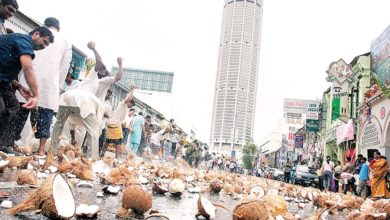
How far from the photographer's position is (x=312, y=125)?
35.8 meters

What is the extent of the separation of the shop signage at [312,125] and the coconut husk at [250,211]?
34.8 metres

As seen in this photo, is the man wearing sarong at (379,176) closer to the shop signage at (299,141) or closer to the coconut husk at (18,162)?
the coconut husk at (18,162)

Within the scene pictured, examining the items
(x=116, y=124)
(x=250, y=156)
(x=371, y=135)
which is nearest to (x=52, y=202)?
(x=116, y=124)

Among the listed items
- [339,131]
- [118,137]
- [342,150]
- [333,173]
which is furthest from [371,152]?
[118,137]

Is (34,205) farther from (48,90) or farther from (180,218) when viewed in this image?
(48,90)

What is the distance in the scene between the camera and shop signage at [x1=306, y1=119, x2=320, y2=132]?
35500 mm

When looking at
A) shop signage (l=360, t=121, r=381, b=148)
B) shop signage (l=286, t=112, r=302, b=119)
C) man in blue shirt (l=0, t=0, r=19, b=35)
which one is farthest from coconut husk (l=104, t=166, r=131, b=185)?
shop signage (l=286, t=112, r=302, b=119)

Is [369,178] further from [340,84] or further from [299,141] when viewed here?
[299,141]

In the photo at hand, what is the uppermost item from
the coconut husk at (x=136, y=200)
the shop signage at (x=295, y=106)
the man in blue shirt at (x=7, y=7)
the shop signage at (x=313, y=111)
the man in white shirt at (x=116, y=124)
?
the shop signage at (x=295, y=106)

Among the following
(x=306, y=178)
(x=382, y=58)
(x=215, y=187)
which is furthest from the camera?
(x=306, y=178)

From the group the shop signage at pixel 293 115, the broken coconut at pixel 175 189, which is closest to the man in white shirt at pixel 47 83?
the broken coconut at pixel 175 189

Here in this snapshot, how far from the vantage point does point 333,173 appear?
19328 millimetres

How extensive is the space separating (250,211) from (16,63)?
330 cm

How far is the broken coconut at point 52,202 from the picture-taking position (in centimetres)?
212
